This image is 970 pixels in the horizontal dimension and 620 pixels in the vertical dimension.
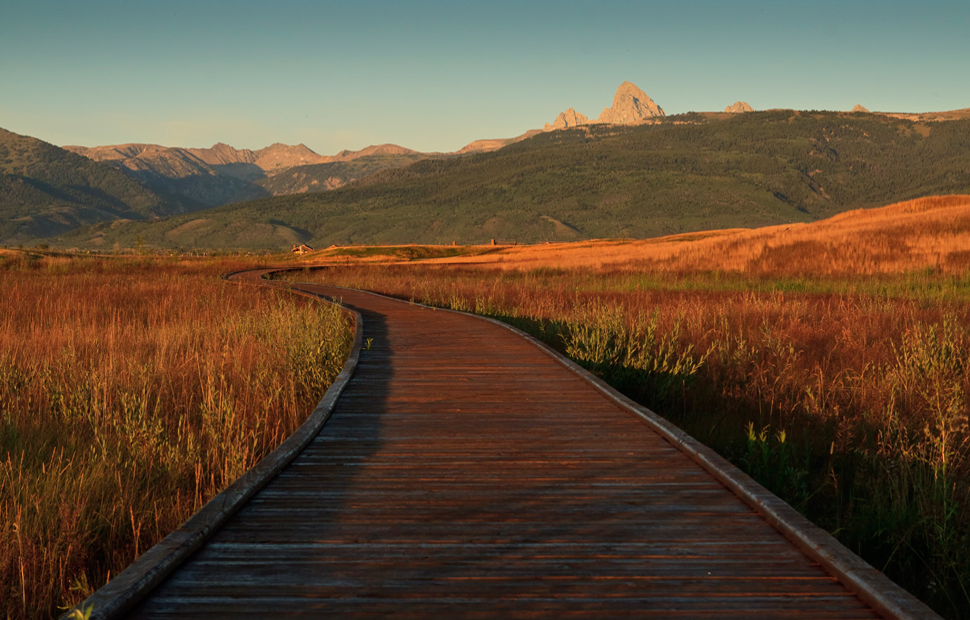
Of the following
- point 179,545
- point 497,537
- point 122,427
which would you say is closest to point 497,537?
point 497,537

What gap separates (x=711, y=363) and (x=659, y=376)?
1288 millimetres

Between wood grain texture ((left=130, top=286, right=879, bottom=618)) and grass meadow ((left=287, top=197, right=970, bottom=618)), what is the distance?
122cm

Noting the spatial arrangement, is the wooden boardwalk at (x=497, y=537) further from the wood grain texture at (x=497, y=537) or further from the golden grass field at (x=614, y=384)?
the golden grass field at (x=614, y=384)

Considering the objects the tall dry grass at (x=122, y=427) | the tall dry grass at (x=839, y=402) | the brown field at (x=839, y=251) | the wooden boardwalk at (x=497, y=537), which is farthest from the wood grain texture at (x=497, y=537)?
the brown field at (x=839, y=251)

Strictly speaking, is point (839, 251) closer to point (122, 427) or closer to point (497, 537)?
point (122, 427)

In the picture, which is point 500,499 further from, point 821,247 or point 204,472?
point 821,247

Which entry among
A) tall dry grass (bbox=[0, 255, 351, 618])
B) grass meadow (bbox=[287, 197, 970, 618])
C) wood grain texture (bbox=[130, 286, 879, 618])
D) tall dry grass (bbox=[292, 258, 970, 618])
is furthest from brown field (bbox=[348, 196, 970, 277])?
wood grain texture (bbox=[130, 286, 879, 618])

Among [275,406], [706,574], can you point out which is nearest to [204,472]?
[275,406]

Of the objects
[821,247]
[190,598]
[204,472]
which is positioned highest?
[821,247]

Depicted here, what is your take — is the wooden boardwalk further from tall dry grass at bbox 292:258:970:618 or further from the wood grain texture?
tall dry grass at bbox 292:258:970:618

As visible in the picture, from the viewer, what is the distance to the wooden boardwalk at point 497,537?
282 cm

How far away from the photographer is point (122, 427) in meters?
6.71

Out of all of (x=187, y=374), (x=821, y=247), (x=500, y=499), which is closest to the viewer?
(x=500, y=499)

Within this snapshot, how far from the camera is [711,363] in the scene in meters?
9.50
